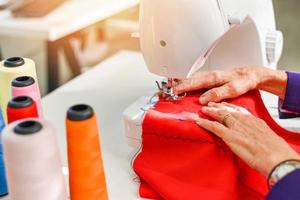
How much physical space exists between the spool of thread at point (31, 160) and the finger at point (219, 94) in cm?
38

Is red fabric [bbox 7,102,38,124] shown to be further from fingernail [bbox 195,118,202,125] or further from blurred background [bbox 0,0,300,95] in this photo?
blurred background [bbox 0,0,300,95]

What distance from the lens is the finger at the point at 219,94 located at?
0.97 metres

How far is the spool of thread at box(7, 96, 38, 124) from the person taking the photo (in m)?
0.76

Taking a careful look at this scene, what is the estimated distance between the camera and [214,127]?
2.79 ft

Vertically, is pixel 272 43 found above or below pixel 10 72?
below

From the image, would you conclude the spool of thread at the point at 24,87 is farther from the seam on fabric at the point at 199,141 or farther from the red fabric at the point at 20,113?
the seam on fabric at the point at 199,141

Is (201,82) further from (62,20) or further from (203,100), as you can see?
(62,20)

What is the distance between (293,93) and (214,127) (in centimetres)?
32

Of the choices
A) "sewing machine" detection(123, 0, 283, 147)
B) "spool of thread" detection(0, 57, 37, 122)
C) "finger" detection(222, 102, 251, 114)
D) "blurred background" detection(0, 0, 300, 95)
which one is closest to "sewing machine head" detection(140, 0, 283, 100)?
"sewing machine" detection(123, 0, 283, 147)

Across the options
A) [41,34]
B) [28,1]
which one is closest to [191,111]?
[41,34]

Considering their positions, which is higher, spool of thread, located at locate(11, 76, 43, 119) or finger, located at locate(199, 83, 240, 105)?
spool of thread, located at locate(11, 76, 43, 119)

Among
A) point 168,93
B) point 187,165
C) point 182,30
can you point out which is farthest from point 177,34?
point 187,165

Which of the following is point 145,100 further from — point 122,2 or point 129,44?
point 129,44

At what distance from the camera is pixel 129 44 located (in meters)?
3.01
